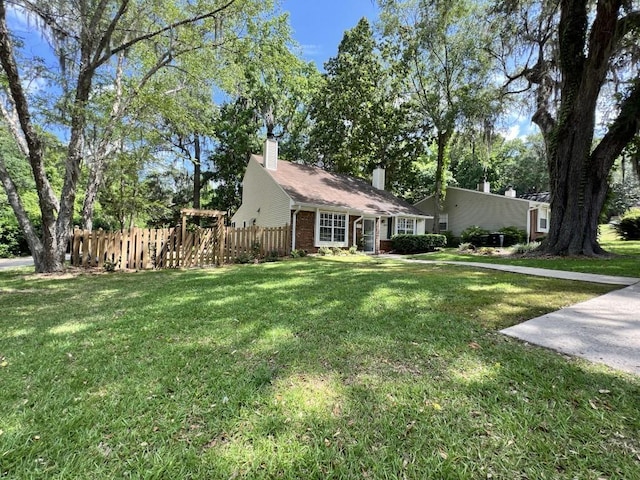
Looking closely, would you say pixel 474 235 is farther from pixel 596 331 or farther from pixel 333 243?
pixel 596 331

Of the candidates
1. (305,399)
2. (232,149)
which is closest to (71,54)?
(305,399)

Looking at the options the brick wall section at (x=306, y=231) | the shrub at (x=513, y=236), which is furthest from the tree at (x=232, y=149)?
the shrub at (x=513, y=236)

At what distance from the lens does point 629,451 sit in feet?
5.68

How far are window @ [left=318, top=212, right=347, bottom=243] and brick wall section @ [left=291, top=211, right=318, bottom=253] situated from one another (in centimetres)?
46

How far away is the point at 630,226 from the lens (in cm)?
1833

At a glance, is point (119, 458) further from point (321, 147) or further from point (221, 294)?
point (321, 147)

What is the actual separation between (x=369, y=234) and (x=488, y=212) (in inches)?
400

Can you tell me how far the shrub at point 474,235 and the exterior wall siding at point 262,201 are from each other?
13199 millimetres

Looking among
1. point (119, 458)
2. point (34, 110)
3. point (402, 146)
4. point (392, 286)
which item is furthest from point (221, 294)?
point (402, 146)

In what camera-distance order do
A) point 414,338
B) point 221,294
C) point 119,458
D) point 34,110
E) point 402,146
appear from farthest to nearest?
point 402,146 → point 34,110 → point 221,294 → point 414,338 → point 119,458

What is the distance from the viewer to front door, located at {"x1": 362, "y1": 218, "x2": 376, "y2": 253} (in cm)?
1810

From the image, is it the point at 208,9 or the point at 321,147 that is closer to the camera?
the point at 208,9

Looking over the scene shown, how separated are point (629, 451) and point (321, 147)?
27071 mm

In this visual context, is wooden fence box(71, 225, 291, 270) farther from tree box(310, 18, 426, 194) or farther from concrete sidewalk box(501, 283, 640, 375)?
tree box(310, 18, 426, 194)
